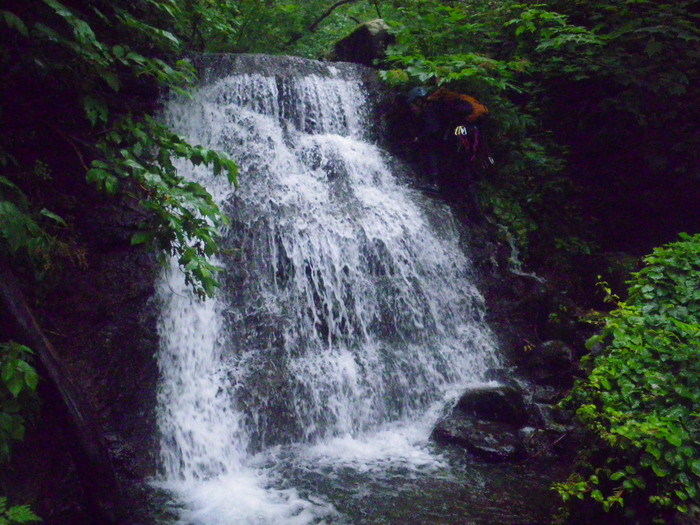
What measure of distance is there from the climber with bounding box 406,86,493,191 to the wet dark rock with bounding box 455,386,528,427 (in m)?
3.83

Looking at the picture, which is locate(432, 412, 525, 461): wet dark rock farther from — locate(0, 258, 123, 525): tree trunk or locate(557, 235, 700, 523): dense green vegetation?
locate(0, 258, 123, 525): tree trunk

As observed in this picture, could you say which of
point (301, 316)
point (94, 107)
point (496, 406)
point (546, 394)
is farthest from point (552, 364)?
point (94, 107)

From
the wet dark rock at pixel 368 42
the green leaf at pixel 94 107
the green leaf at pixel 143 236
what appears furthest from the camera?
the wet dark rock at pixel 368 42

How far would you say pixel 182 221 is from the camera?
146 inches

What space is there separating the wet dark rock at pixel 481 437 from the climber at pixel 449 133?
13.7 ft

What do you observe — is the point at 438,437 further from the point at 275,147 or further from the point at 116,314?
the point at 275,147

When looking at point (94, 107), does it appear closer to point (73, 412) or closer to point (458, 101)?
point (73, 412)

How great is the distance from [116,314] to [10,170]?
1.75 m

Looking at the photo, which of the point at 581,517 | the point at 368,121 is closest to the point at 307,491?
the point at 581,517

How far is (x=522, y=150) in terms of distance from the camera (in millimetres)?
8141

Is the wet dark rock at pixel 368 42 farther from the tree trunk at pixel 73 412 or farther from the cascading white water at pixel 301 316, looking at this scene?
the tree trunk at pixel 73 412

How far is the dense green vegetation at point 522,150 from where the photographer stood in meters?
3.28

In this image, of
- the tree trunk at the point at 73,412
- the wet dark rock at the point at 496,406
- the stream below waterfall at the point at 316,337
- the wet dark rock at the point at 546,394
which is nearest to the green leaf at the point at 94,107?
the tree trunk at the point at 73,412

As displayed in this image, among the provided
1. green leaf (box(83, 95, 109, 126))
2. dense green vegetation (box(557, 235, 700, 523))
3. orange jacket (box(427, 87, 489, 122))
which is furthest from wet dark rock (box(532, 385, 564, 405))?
green leaf (box(83, 95, 109, 126))
